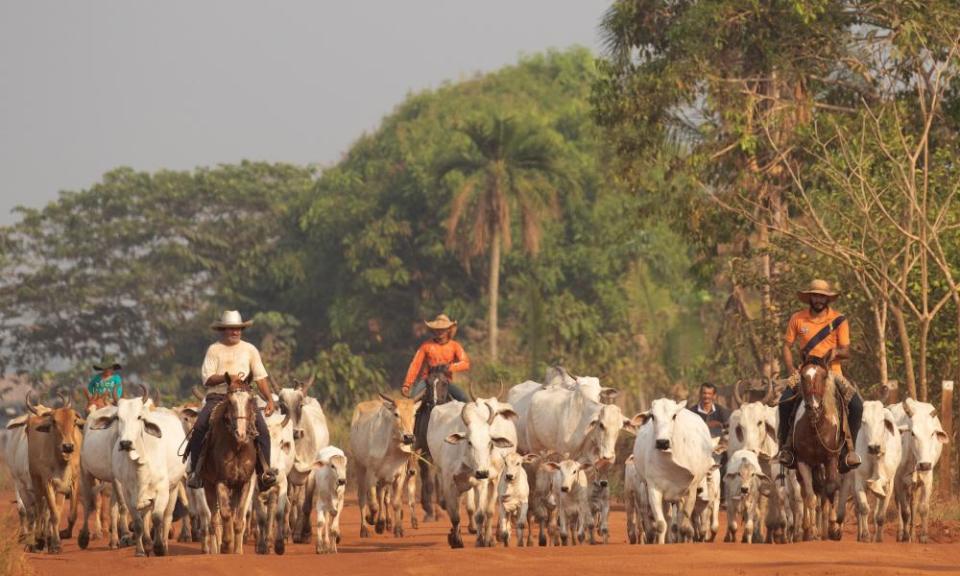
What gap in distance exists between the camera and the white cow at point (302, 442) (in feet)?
64.4

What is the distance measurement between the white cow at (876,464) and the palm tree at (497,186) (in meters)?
24.9

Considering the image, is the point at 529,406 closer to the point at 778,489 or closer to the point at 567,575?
the point at 778,489

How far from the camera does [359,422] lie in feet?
72.2

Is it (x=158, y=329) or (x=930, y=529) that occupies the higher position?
(x=158, y=329)

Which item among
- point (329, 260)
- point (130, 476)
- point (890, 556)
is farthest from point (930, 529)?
point (329, 260)

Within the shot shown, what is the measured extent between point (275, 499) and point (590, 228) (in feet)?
112

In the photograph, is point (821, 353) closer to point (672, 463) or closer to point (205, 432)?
point (672, 463)

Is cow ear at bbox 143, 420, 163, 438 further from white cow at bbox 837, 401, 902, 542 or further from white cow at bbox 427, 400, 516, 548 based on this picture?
white cow at bbox 837, 401, 902, 542

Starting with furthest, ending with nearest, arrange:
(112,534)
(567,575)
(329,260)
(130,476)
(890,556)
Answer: (329,260)
(112,534)
(130,476)
(890,556)
(567,575)

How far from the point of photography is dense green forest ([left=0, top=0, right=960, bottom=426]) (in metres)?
25.9

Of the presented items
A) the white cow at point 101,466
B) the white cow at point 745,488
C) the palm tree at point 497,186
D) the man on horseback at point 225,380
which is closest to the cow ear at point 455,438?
the man on horseback at point 225,380

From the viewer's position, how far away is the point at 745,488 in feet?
59.8

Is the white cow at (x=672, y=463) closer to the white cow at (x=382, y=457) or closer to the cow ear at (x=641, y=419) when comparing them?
the cow ear at (x=641, y=419)

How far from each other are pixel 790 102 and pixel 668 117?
7.20 feet
